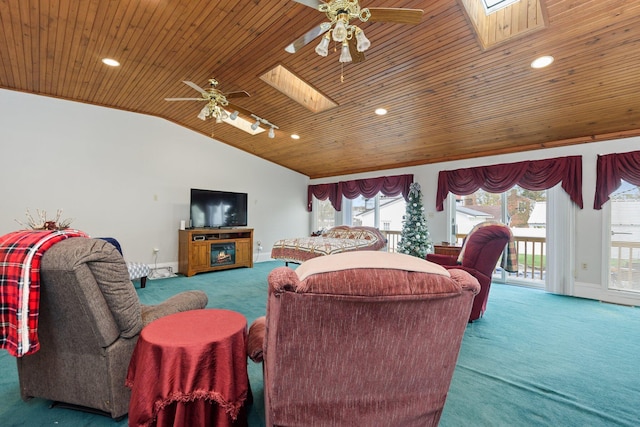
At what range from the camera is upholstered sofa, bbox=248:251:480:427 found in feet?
2.66

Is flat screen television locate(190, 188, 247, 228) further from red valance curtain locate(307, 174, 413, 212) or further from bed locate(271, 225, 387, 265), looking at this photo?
red valance curtain locate(307, 174, 413, 212)

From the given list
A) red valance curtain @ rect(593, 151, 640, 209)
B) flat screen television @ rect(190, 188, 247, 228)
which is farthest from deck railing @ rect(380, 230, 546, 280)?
flat screen television @ rect(190, 188, 247, 228)

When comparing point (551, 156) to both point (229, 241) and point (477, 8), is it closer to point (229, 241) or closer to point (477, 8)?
point (477, 8)

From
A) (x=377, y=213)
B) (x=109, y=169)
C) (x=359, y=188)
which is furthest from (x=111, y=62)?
(x=377, y=213)

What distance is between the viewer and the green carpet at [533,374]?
5.24 ft

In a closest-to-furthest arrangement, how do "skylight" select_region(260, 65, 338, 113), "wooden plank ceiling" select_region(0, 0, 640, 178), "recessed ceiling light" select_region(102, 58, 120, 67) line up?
"wooden plank ceiling" select_region(0, 0, 640, 178), "recessed ceiling light" select_region(102, 58, 120, 67), "skylight" select_region(260, 65, 338, 113)

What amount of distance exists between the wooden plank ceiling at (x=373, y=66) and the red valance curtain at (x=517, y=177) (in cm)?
32

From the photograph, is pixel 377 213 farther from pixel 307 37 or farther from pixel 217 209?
pixel 307 37

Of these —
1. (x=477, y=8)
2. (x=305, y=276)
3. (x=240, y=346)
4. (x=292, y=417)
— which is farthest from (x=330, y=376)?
(x=477, y=8)

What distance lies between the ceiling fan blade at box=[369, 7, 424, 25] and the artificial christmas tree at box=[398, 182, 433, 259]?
394cm

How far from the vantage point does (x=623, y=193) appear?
3.91m

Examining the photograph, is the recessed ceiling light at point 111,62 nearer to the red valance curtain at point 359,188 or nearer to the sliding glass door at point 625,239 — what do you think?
the red valance curtain at point 359,188

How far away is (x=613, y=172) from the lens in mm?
3795

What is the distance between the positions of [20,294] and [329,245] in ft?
12.7
